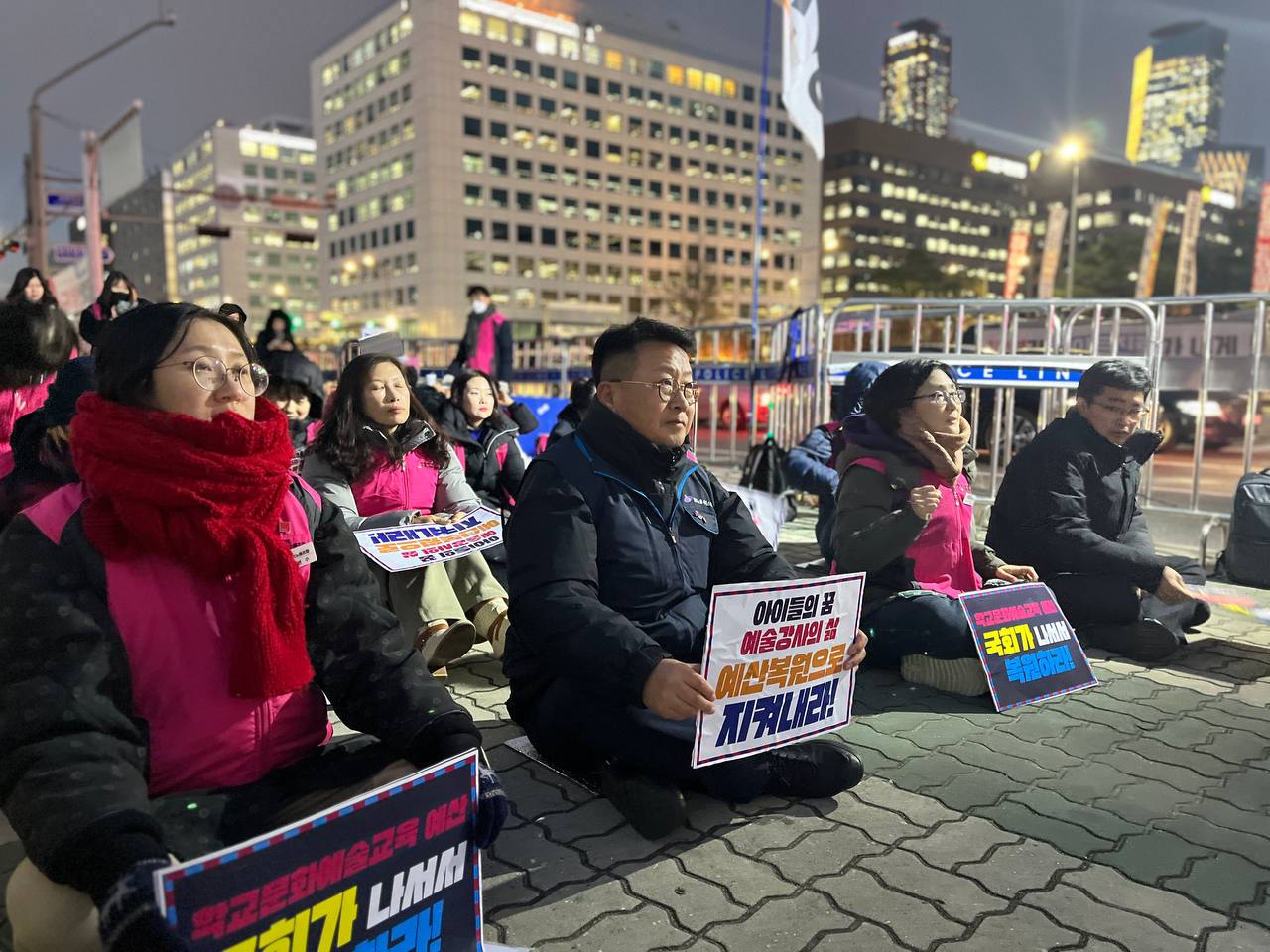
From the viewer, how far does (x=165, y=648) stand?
6.11 ft

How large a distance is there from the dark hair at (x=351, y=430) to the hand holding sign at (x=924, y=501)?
103 inches

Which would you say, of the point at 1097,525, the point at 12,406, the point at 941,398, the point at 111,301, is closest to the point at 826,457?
the point at 1097,525

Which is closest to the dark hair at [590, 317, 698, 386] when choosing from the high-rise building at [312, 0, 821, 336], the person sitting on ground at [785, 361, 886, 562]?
the person sitting on ground at [785, 361, 886, 562]

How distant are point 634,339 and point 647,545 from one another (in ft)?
2.36

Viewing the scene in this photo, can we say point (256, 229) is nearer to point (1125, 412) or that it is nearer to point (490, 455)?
point (490, 455)

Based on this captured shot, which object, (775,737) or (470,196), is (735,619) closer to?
(775,737)

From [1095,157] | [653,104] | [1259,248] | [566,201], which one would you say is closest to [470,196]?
[566,201]

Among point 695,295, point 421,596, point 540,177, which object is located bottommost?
point 421,596

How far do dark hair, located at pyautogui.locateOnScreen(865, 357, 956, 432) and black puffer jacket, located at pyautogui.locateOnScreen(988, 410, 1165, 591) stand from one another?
1.06m

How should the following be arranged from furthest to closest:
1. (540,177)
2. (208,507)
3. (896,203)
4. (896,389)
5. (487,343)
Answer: (896,203) → (540,177) → (487,343) → (896,389) → (208,507)

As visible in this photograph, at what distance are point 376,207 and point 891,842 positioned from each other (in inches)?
3675

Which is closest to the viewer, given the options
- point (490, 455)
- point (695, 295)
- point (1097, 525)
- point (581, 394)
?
point (1097, 525)

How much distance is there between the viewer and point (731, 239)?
99.4 metres

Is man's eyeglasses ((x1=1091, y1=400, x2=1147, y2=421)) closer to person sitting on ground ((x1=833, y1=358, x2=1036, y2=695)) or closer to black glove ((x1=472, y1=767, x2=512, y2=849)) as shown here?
person sitting on ground ((x1=833, y1=358, x2=1036, y2=695))
